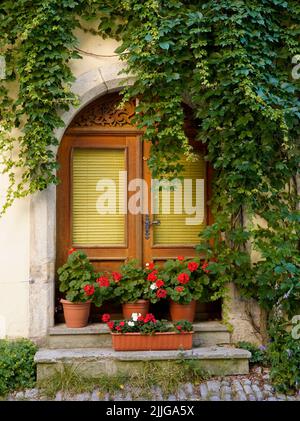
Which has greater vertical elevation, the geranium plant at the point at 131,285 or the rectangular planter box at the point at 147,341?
the geranium plant at the point at 131,285

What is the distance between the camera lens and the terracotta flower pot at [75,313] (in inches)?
210

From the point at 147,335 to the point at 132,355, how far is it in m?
0.23

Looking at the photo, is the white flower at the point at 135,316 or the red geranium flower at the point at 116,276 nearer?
the white flower at the point at 135,316

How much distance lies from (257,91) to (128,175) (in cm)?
164

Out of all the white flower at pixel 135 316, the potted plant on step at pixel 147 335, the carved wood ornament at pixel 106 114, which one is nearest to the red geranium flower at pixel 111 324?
the potted plant on step at pixel 147 335

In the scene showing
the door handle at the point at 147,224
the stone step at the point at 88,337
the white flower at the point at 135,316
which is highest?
the door handle at the point at 147,224

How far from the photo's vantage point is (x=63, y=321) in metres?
5.68

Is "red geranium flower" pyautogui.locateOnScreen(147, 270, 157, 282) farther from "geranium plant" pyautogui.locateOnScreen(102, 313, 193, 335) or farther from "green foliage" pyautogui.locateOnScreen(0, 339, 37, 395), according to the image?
"green foliage" pyautogui.locateOnScreen(0, 339, 37, 395)

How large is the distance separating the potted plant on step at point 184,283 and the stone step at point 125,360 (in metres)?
0.47

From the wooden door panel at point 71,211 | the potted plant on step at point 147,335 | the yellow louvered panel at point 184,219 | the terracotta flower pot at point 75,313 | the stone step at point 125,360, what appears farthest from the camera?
the yellow louvered panel at point 184,219

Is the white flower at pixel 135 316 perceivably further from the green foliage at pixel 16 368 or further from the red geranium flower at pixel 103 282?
the green foliage at pixel 16 368

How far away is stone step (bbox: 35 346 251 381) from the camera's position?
16.2ft

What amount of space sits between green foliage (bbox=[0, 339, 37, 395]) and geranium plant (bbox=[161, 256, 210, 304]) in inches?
58.2
